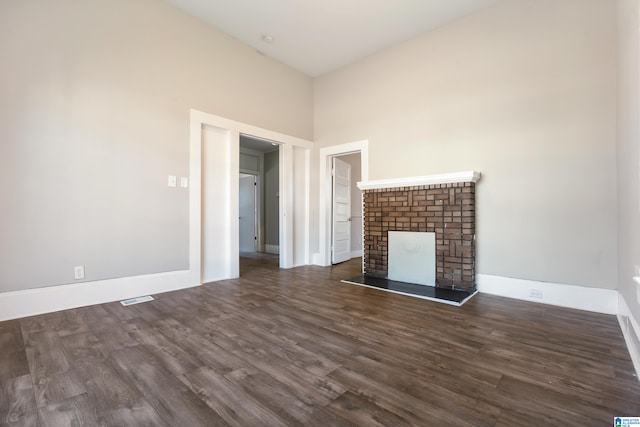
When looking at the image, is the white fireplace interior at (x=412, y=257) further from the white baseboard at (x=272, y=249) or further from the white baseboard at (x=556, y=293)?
the white baseboard at (x=272, y=249)

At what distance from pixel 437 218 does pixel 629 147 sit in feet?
5.61

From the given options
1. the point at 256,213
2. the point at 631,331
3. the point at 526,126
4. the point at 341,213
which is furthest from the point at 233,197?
the point at 631,331

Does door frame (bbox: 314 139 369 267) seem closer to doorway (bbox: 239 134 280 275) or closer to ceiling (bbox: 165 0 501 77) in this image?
ceiling (bbox: 165 0 501 77)

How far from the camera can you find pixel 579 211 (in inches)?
103

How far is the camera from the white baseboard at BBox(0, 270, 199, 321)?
7.60 feet

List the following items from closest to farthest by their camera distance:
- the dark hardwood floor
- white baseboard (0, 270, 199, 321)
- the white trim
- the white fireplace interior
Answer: the dark hardwood floor
the white trim
white baseboard (0, 270, 199, 321)
the white fireplace interior

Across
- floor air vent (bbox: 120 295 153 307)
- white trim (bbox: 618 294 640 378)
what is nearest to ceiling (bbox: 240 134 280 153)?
floor air vent (bbox: 120 295 153 307)

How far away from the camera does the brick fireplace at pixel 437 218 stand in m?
3.15

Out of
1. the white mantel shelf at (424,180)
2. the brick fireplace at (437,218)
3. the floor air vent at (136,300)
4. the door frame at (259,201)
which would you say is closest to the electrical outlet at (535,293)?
the brick fireplace at (437,218)

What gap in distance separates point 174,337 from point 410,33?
4.46m

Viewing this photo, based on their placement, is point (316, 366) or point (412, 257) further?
point (412, 257)

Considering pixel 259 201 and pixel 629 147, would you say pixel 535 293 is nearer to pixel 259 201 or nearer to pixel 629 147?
pixel 629 147

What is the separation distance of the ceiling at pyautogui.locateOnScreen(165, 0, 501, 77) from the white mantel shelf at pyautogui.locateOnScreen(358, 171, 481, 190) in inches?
78.8

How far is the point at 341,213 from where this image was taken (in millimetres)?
5246
